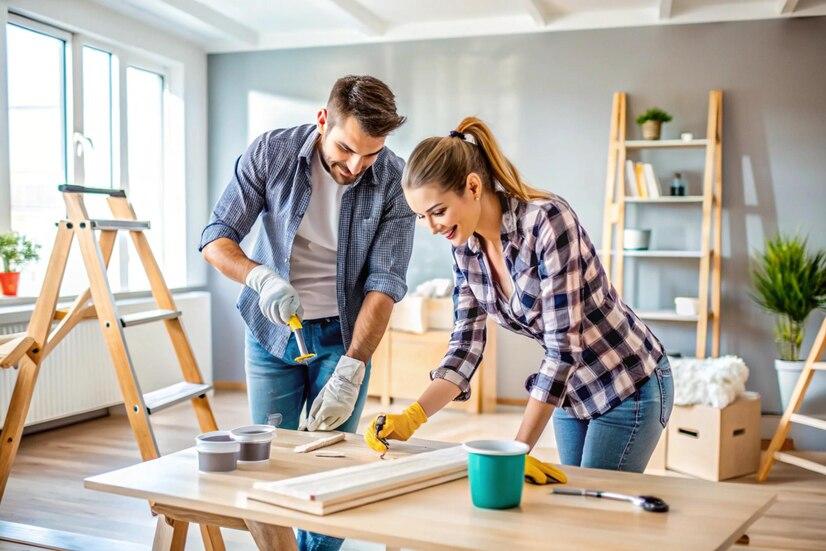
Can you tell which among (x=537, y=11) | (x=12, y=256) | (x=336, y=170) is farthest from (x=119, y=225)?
(x=537, y=11)

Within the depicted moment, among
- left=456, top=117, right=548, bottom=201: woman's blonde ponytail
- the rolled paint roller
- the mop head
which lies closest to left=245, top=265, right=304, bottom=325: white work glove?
the rolled paint roller

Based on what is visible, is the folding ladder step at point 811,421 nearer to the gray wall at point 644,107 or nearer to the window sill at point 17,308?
the gray wall at point 644,107

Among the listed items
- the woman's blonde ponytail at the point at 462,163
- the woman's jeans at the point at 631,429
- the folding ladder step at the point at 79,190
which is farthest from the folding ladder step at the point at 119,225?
the woman's jeans at the point at 631,429

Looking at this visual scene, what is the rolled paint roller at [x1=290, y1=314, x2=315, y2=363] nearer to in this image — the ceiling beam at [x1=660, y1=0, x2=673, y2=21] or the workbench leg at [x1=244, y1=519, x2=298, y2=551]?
the workbench leg at [x1=244, y1=519, x2=298, y2=551]

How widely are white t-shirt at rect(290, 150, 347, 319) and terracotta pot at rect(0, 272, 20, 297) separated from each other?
2776 mm

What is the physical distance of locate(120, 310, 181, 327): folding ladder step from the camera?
2797 millimetres

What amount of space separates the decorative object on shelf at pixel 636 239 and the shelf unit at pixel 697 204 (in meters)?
0.04

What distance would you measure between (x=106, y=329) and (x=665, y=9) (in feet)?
12.2

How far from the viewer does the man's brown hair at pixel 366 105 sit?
1.87 metres

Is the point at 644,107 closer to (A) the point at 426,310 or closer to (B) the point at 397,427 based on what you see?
(A) the point at 426,310

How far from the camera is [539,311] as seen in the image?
64.6 inches

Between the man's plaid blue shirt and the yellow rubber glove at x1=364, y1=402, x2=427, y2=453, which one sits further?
the man's plaid blue shirt

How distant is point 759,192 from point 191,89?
3899mm

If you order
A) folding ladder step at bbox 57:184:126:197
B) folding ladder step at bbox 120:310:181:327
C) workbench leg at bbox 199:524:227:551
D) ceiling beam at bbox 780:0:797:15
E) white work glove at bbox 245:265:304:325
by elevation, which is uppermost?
ceiling beam at bbox 780:0:797:15
